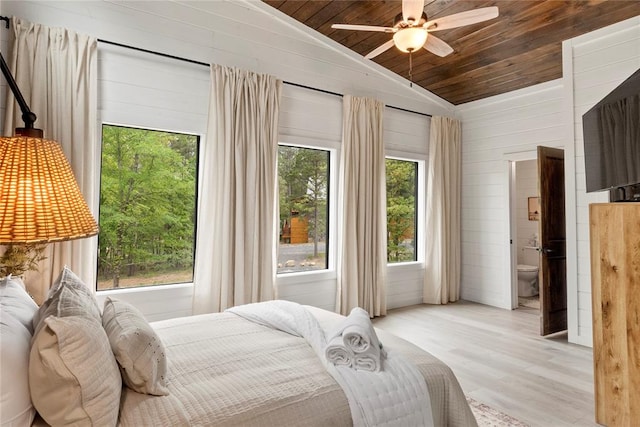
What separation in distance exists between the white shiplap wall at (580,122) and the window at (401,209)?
2087mm

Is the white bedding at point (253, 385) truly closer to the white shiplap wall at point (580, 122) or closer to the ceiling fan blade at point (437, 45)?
the ceiling fan blade at point (437, 45)

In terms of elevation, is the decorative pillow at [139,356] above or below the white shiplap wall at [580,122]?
below

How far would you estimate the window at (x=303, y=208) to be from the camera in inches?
172

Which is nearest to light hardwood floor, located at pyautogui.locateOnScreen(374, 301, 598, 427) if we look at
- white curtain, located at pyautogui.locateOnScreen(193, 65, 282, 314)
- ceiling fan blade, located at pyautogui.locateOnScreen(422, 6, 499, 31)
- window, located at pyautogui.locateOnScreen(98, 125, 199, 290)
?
white curtain, located at pyautogui.locateOnScreen(193, 65, 282, 314)

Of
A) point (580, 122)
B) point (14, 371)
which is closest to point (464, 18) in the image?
point (580, 122)

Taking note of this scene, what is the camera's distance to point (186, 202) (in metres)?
3.75

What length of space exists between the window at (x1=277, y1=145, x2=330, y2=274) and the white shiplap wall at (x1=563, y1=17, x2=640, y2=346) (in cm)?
263

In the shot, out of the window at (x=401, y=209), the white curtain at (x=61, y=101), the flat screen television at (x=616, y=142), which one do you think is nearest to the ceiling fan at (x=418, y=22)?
the flat screen television at (x=616, y=142)

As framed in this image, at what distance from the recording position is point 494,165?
538cm

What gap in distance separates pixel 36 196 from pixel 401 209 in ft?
15.6

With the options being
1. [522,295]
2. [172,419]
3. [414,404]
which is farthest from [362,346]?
→ [522,295]

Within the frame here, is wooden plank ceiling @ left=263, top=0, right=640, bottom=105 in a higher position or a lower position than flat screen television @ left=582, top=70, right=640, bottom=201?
higher

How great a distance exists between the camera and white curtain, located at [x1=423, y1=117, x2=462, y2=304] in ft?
17.9

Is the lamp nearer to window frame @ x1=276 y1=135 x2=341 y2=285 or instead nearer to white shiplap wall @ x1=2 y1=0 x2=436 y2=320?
white shiplap wall @ x1=2 y1=0 x2=436 y2=320
